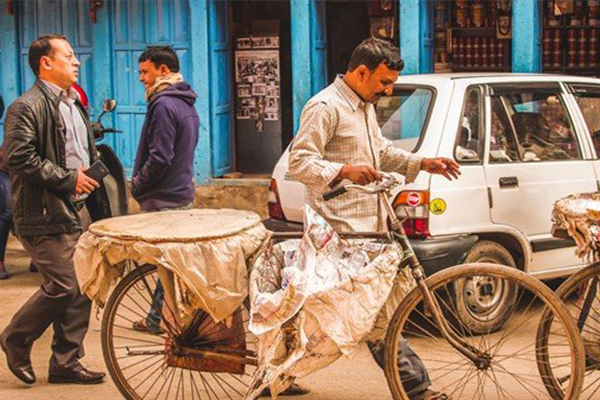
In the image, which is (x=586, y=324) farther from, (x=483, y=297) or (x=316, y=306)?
(x=483, y=297)

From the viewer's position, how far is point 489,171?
7.38 metres

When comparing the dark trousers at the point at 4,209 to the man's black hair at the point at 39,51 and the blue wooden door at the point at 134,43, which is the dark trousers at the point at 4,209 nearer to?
the blue wooden door at the point at 134,43

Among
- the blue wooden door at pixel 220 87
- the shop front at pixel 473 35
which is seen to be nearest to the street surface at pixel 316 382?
the blue wooden door at pixel 220 87

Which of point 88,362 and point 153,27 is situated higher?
point 153,27

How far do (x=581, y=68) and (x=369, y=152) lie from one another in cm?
737

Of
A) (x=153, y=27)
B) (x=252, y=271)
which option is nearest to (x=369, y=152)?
(x=252, y=271)

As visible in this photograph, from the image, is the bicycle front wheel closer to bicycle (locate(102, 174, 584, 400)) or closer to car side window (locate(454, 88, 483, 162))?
bicycle (locate(102, 174, 584, 400))

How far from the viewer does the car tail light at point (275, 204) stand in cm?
784

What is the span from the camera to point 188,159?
7.46 meters

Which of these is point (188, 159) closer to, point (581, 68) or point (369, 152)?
point (369, 152)

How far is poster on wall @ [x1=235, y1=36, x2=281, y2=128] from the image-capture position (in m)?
12.5

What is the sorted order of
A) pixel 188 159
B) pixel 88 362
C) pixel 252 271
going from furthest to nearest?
pixel 188 159 < pixel 88 362 < pixel 252 271

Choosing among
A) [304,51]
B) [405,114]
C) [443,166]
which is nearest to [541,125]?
[405,114]

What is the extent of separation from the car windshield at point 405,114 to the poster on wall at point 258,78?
4.90 metres
